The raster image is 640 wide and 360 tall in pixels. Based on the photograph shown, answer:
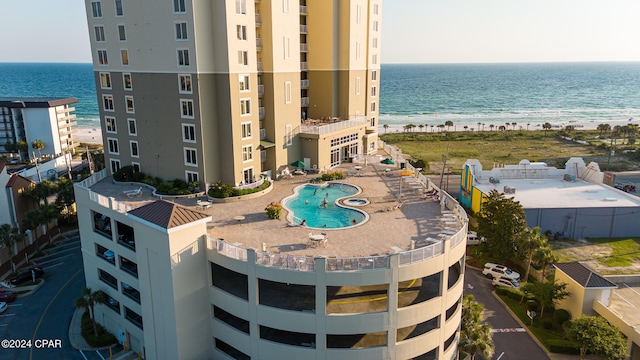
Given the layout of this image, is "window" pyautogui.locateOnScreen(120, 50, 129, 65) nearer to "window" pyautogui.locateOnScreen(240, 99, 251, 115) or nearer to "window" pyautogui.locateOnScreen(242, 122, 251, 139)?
"window" pyautogui.locateOnScreen(240, 99, 251, 115)

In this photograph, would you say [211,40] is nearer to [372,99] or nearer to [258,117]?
[258,117]

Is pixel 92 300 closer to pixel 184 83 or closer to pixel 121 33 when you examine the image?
pixel 184 83

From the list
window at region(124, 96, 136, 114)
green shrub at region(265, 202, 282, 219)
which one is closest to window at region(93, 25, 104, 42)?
window at region(124, 96, 136, 114)

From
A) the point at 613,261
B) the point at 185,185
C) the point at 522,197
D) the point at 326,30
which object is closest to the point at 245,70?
the point at 185,185

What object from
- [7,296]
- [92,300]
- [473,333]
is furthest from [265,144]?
[7,296]

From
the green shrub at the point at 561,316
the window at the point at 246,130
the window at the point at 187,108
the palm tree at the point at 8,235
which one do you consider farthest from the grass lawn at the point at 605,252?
the palm tree at the point at 8,235
